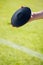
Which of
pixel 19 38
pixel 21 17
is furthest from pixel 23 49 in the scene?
pixel 21 17

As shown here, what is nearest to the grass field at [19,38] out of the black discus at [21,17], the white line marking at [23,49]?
the white line marking at [23,49]

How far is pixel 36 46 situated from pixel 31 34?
352 mm

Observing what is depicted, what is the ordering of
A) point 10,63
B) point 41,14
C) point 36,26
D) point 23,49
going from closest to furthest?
point 41,14, point 10,63, point 23,49, point 36,26

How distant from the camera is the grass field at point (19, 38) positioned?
7.88 feet

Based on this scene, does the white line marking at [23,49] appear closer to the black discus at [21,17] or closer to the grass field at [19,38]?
the grass field at [19,38]

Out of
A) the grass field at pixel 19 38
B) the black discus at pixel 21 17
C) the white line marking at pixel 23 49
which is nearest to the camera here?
the black discus at pixel 21 17

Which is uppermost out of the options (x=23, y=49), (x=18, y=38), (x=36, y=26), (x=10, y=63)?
(x=36, y=26)

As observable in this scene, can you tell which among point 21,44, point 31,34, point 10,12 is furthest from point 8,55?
point 10,12

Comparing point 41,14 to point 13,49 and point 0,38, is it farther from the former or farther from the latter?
point 0,38

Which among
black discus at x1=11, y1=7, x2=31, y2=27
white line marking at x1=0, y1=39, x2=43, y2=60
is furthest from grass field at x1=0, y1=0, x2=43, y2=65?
black discus at x1=11, y1=7, x2=31, y2=27

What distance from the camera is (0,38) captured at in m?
2.92

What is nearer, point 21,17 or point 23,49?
point 21,17

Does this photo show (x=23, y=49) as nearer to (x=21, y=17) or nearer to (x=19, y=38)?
(x=19, y=38)

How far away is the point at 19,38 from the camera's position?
114 inches
